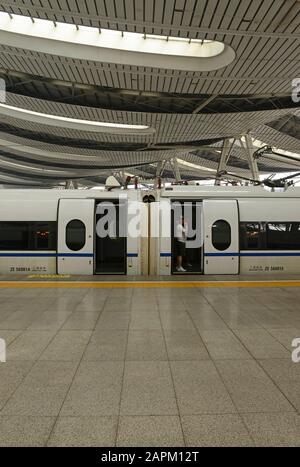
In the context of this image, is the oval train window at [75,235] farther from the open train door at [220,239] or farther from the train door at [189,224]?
the open train door at [220,239]

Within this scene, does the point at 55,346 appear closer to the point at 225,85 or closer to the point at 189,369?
the point at 189,369

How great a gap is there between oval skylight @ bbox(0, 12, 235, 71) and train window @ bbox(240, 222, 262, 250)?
18.9 feet

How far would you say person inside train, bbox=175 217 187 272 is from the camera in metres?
11.3

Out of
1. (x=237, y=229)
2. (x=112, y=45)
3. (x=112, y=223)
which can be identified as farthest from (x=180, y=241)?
(x=112, y=45)

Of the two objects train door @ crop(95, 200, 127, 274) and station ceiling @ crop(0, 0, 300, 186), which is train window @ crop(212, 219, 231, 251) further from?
station ceiling @ crop(0, 0, 300, 186)

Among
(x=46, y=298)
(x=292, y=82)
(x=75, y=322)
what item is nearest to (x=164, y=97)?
(x=292, y=82)

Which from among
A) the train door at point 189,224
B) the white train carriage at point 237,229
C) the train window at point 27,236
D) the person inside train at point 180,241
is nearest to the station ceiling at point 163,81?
the white train carriage at point 237,229

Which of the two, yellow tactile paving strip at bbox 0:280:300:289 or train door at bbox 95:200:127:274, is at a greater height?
train door at bbox 95:200:127:274

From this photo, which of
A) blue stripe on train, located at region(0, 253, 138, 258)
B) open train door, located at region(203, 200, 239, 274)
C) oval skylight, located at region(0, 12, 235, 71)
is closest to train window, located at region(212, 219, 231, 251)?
open train door, located at region(203, 200, 239, 274)

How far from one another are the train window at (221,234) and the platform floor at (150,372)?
3.29 meters

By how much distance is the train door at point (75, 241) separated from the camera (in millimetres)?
11188

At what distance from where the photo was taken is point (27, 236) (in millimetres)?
11281

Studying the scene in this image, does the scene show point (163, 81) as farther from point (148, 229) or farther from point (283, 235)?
point (283, 235)
